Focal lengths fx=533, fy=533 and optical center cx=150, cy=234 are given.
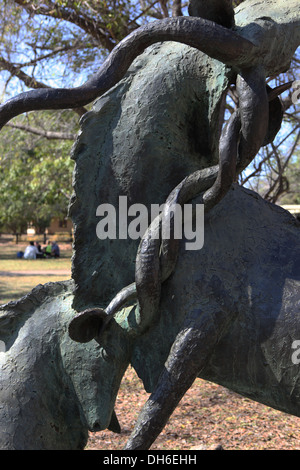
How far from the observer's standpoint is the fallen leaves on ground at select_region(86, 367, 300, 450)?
4449mm

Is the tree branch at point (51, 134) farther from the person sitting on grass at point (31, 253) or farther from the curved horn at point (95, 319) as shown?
the person sitting on grass at point (31, 253)

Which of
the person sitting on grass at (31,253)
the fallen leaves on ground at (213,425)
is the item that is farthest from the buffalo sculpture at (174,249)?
the person sitting on grass at (31,253)

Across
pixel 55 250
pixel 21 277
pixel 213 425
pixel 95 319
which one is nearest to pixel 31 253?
pixel 55 250

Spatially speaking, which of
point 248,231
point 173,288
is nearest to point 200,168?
point 248,231

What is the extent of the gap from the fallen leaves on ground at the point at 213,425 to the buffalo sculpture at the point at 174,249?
2.64 metres

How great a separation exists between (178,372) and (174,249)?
344 mm

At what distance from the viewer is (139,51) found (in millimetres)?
1437

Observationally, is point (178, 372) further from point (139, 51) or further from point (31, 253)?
point (31, 253)

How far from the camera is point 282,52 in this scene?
1544mm

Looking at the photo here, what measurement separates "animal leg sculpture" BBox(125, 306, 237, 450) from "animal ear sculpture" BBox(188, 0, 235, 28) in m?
0.81

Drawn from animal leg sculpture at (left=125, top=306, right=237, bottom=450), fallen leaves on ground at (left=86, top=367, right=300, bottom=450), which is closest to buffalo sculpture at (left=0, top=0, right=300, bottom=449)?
animal leg sculpture at (left=125, top=306, right=237, bottom=450)

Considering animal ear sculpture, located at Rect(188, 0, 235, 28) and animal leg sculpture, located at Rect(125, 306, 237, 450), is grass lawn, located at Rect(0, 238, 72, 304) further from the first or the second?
animal ear sculpture, located at Rect(188, 0, 235, 28)

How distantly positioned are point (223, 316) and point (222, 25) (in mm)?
809
